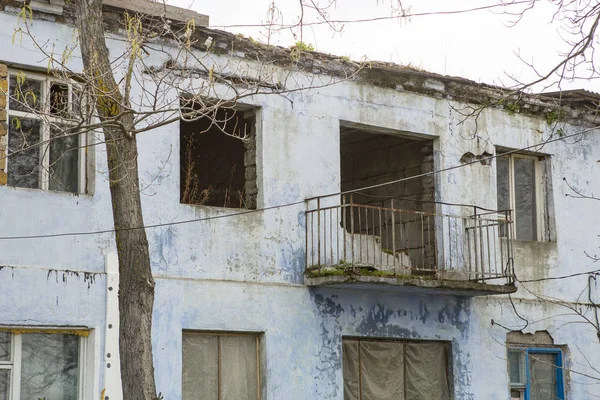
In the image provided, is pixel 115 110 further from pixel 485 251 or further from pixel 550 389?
pixel 550 389

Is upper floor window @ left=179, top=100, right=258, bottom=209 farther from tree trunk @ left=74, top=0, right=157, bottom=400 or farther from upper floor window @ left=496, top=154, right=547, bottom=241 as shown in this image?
tree trunk @ left=74, top=0, right=157, bottom=400

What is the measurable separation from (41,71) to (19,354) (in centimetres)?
327

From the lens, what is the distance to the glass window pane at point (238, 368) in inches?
508

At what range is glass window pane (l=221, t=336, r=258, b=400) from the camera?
12891mm

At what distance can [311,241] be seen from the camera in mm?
13875

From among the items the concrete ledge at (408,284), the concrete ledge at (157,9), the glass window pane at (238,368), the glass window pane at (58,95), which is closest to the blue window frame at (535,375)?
the concrete ledge at (408,284)

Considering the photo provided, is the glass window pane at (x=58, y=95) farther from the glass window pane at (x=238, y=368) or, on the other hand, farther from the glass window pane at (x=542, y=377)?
the glass window pane at (x=542, y=377)

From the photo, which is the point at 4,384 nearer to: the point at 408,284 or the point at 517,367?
the point at 408,284

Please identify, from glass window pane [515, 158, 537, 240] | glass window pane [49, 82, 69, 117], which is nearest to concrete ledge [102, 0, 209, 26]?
glass window pane [49, 82, 69, 117]

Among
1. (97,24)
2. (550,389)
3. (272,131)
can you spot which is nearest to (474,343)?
(550,389)

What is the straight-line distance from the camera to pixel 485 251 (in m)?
15.9

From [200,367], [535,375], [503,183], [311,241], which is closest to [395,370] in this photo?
[311,241]

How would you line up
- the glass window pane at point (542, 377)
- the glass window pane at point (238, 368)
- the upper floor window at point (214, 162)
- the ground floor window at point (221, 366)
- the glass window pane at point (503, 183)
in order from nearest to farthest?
the ground floor window at point (221, 366)
the glass window pane at point (238, 368)
the upper floor window at point (214, 162)
the glass window pane at point (542, 377)
the glass window pane at point (503, 183)

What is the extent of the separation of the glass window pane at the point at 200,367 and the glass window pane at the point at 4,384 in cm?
224
